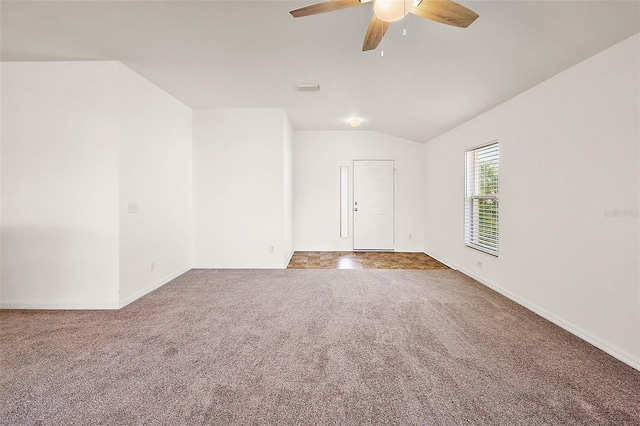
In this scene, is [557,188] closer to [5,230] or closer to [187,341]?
[187,341]

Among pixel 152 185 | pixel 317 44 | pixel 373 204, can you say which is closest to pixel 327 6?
pixel 317 44

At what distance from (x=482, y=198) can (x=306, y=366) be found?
354 centimetres

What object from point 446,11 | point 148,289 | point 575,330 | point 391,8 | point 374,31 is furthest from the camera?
point 148,289

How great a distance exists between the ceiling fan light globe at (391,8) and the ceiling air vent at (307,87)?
81.3 inches

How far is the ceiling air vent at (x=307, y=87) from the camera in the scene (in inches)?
139

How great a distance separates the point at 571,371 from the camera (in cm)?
194

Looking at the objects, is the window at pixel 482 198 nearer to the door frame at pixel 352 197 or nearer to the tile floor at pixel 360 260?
the tile floor at pixel 360 260

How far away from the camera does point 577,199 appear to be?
2.51 meters

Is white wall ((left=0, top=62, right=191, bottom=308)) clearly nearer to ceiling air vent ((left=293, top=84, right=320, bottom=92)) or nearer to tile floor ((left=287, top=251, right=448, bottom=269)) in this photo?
ceiling air vent ((left=293, top=84, right=320, bottom=92))

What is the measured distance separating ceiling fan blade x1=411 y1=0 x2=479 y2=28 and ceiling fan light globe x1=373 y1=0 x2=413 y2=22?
150mm

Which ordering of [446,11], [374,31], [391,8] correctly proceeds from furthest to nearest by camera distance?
[374,31], [446,11], [391,8]

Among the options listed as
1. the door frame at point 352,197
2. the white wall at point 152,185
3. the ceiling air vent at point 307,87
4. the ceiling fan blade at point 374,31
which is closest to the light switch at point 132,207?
the white wall at point 152,185

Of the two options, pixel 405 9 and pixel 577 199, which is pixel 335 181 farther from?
pixel 405 9

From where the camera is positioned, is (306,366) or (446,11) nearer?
(446,11)
